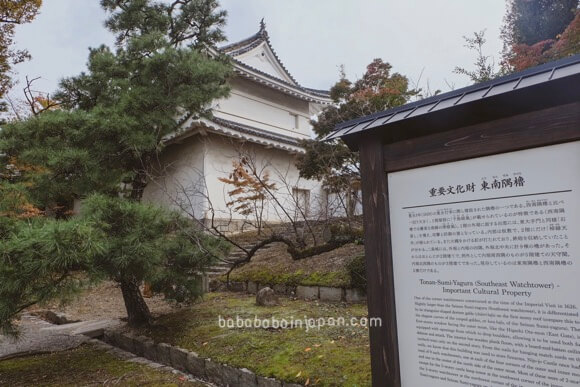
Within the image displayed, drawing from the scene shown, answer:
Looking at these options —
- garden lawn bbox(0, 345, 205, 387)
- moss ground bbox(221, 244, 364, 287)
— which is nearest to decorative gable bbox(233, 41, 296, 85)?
moss ground bbox(221, 244, 364, 287)

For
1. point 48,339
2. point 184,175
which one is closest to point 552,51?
point 184,175

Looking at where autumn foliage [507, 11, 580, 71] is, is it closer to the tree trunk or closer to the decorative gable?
the tree trunk

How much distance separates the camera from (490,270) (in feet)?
6.34

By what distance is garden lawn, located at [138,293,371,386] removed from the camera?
3.47 m

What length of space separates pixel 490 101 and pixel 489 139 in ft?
0.65

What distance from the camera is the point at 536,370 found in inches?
69.6

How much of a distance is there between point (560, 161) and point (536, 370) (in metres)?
1.00

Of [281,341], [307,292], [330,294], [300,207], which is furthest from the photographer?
[300,207]

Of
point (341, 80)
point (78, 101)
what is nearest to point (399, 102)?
point (341, 80)

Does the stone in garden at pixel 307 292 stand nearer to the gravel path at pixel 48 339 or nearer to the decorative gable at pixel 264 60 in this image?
the gravel path at pixel 48 339

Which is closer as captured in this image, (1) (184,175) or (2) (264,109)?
(1) (184,175)

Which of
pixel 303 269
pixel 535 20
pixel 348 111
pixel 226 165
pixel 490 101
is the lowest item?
pixel 303 269

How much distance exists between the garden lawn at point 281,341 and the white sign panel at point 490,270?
4.33 feet

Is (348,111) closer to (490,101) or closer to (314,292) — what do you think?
(314,292)
